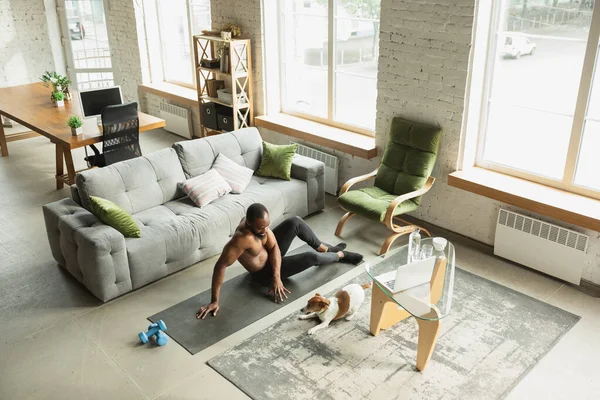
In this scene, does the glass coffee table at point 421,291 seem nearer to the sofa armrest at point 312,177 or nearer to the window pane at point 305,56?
the sofa armrest at point 312,177

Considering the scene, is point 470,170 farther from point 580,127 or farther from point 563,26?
point 563,26

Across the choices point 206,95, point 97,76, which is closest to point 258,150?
point 206,95

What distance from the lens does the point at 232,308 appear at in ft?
15.1

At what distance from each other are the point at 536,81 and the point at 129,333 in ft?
13.0

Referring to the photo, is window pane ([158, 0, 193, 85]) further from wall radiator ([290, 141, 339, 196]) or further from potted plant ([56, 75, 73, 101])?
wall radiator ([290, 141, 339, 196])

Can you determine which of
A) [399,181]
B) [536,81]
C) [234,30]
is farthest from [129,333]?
[234,30]

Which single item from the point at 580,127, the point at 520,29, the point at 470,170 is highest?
the point at 520,29

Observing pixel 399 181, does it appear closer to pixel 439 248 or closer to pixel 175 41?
pixel 439 248

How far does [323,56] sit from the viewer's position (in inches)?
263

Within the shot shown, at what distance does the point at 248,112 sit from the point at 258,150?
4.85 feet

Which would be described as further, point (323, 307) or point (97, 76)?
point (97, 76)

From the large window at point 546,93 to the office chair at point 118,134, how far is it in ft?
12.1

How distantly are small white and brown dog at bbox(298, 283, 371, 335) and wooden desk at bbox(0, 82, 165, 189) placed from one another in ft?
11.0

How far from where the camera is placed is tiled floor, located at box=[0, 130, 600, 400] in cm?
380
